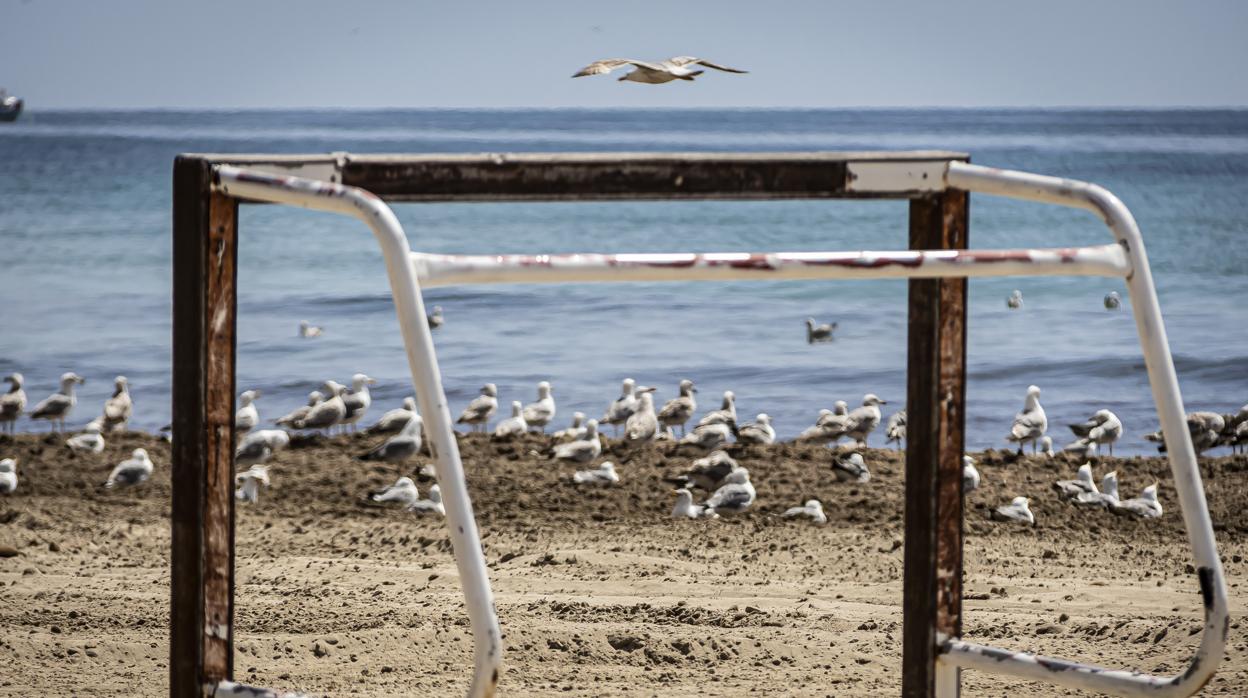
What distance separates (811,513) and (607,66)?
3.73m

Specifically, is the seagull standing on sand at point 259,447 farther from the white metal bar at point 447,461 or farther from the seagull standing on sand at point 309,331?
the seagull standing on sand at point 309,331

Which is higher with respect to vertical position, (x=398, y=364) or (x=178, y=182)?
(x=178, y=182)

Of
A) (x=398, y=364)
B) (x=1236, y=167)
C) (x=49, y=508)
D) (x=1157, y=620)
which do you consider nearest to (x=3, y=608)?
(x=49, y=508)

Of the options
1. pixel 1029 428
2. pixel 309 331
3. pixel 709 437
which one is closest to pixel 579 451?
pixel 709 437

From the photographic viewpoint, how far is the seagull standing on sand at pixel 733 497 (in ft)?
22.3

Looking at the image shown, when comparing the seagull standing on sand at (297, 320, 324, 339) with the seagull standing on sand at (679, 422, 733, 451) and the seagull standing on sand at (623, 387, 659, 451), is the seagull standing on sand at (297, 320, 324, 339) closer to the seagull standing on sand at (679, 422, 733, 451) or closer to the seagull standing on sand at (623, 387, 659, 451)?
the seagull standing on sand at (623, 387, 659, 451)

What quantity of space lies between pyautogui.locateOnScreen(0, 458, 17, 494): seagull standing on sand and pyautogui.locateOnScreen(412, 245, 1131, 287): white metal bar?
6.06m

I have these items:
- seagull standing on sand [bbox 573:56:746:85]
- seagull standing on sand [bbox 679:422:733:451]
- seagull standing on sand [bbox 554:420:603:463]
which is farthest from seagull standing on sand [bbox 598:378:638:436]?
seagull standing on sand [bbox 573:56:746:85]

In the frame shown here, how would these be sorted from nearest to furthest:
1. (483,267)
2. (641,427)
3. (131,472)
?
1. (483,267)
2. (131,472)
3. (641,427)

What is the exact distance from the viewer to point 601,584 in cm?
546

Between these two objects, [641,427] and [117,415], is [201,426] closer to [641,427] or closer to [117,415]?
[641,427]

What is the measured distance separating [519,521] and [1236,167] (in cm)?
4190

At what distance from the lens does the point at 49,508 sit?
6.82m

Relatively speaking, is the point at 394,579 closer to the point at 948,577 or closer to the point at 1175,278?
the point at 948,577
